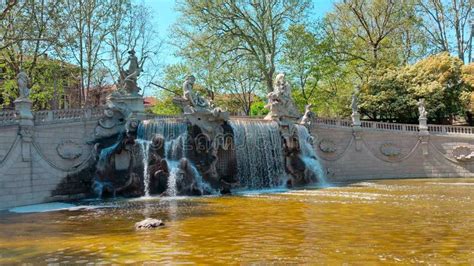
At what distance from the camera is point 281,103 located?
26047mm

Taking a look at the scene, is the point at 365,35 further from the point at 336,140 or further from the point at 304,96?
the point at 336,140

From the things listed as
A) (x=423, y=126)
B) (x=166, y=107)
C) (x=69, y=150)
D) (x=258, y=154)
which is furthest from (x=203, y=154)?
(x=166, y=107)

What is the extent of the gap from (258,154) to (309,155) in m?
3.57

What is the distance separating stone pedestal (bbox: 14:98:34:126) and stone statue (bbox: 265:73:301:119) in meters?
12.1

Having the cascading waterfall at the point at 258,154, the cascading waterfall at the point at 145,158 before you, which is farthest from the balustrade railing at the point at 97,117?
the cascading waterfall at the point at 258,154

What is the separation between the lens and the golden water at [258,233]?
8445 mm

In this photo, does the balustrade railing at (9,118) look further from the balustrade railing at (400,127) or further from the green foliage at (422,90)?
the green foliage at (422,90)

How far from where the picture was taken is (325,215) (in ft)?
42.6

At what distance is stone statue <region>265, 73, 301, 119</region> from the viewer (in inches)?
1019

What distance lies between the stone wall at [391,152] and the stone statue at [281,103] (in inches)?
136

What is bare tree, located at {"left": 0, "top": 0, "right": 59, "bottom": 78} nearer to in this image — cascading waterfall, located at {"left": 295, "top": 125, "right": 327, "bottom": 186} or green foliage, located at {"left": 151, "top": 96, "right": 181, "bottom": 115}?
cascading waterfall, located at {"left": 295, "top": 125, "right": 327, "bottom": 186}

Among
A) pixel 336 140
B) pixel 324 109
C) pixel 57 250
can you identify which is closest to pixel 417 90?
pixel 336 140

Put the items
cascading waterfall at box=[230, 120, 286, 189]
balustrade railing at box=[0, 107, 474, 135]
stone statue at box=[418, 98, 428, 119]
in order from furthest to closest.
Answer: stone statue at box=[418, 98, 428, 119]
cascading waterfall at box=[230, 120, 286, 189]
balustrade railing at box=[0, 107, 474, 135]

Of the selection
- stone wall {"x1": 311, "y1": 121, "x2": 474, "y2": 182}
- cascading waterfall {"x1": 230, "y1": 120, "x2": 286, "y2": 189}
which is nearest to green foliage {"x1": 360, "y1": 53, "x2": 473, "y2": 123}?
stone wall {"x1": 311, "y1": 121, "x2": 474, "y2": 182}
